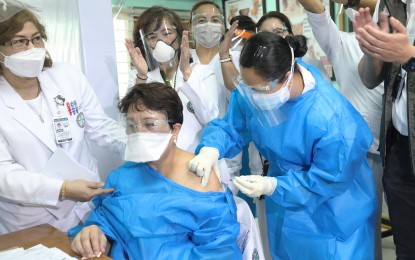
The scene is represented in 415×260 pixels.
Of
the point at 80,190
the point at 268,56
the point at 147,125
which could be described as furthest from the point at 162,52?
the point at 80,190

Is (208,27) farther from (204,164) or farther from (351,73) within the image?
(204,164)

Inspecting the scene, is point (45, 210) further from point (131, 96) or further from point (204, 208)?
point (204, 208)

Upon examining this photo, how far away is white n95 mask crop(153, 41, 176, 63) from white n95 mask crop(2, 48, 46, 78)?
51 cm

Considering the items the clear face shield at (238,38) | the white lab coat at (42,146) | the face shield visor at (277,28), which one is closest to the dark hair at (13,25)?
the white lab coat at (42,146)

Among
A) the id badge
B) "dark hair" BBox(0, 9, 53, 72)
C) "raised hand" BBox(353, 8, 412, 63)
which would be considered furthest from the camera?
the id badge

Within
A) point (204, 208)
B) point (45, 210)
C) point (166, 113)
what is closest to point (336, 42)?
point (166, 113)

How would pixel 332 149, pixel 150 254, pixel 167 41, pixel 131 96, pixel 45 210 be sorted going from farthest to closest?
pixel 167 41 → pixel 45 210 → pixel 131 96 → pixel 332 149 → pixel 150 254

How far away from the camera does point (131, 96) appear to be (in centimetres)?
Answer: 141

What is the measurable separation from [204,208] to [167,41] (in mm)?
903

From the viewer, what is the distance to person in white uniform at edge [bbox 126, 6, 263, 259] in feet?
5.81

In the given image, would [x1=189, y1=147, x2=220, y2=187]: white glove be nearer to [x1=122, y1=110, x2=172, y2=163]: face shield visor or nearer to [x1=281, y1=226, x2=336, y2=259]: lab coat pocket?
[x1=122, y1=110, x2=172, y2=163]: face shield visor

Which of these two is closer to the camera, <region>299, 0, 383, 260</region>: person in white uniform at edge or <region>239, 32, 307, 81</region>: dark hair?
<region>239, 32, 307, 81</region>: dark hair

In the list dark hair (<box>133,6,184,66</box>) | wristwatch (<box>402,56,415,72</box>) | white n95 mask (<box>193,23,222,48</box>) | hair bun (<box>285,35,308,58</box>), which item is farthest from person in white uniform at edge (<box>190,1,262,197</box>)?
wristwatch (<box>402,56,415,72</box>)

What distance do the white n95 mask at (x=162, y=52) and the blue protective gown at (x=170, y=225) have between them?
75 cm
